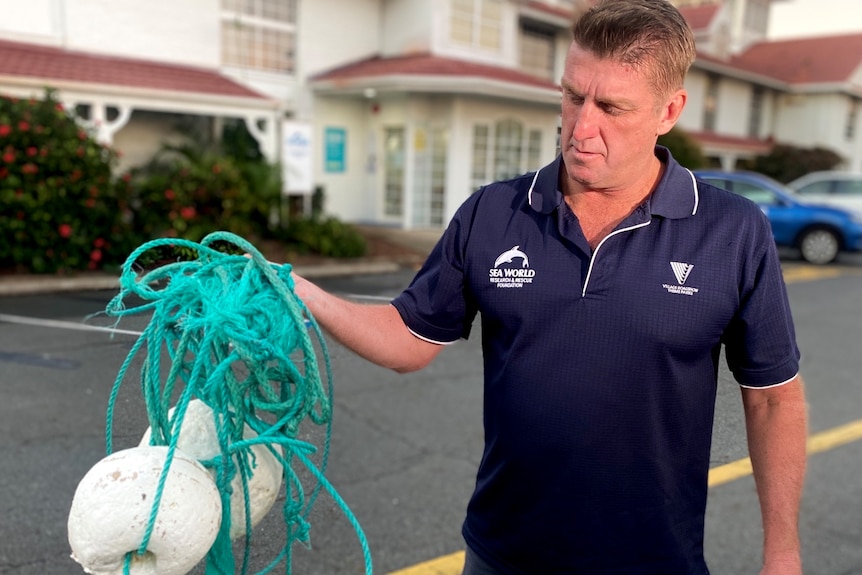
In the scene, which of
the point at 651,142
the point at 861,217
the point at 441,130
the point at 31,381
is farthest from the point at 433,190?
the point at 651,142

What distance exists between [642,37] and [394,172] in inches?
622

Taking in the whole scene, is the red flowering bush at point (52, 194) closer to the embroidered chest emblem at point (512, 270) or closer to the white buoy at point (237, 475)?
the white buoy at point (237, 475)

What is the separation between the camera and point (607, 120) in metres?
1.62

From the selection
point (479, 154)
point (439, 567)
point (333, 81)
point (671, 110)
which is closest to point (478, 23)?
point (479, 154)

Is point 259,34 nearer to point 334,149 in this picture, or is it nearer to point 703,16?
point 334,149

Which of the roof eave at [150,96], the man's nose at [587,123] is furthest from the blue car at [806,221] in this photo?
the man's nose at [587,123]

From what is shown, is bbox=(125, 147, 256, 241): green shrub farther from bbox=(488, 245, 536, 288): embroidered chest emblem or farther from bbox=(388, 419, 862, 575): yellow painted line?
bbox=(488, 245, 536, 288): embroidered chest emblem

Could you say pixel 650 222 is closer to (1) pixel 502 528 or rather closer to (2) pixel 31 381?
(1) pixel 502 528

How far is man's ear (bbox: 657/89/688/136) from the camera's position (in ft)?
5.46

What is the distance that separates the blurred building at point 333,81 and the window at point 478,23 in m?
0.04

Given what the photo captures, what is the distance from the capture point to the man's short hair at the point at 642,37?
1564 millimetres

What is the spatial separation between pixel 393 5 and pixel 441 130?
313 centimetres

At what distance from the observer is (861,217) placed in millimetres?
15031

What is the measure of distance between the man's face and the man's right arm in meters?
0.58
